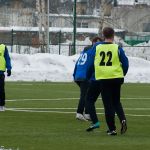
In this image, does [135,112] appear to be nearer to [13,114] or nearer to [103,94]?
[13,114]

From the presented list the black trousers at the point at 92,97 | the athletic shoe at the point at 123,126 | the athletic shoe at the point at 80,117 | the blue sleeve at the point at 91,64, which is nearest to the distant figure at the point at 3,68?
the athletic shoe at the point at 80,117

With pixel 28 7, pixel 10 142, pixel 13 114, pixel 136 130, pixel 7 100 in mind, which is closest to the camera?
pixel 10 142

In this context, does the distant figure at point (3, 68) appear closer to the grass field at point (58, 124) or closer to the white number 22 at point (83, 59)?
the grass field at point (58, 124)

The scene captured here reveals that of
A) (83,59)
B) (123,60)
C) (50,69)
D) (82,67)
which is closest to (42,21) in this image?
(50,69)

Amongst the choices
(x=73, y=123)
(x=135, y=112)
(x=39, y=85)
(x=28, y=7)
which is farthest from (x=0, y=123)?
(x=28, y=7)

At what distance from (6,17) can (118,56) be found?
9642cm

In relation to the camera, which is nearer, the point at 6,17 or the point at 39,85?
the point at 39,85

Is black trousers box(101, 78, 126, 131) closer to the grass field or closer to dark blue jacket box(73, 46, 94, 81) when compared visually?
the grass field

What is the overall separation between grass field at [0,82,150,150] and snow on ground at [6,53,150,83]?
8997 mm

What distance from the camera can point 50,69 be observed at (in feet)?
135

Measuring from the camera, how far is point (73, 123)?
62.3ft

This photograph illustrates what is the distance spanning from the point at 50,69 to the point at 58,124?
22802 mm

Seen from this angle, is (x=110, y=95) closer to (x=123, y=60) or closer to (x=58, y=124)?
(x=123, y=60)

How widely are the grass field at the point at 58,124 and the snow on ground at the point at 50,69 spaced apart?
8997 millimetres
